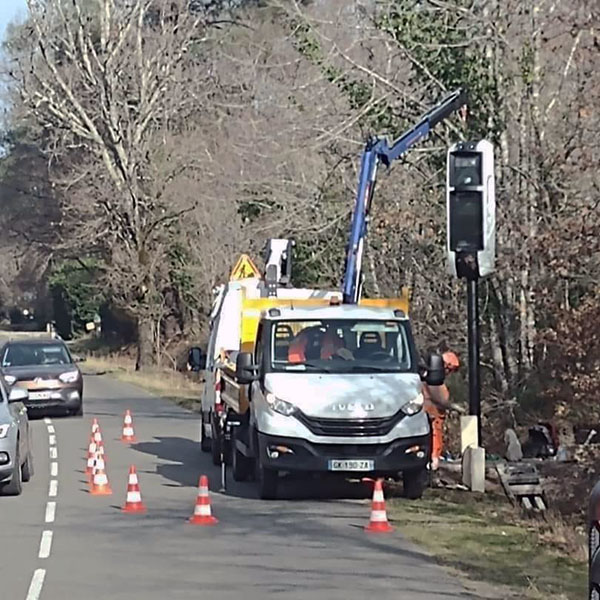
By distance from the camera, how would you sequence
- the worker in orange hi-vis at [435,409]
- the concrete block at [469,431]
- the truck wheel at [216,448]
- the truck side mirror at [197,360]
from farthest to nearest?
the truck side mirror at [197,360], the truck wheel at [216,448], the worker in orange hi-vis at [435,409], the concrete block at [469,431]

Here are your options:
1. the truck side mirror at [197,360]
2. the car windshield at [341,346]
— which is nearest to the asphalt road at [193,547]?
the car windshield at [341,346]

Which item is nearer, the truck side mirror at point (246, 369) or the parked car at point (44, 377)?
the truck side mirror at point (246, 369)

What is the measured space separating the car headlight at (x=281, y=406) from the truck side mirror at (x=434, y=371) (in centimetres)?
176

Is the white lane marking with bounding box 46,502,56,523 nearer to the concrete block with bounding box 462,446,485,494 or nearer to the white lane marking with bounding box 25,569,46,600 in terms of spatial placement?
the white lane marking with bounding box 25,569,46,600

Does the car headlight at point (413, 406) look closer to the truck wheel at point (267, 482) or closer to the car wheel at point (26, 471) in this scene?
the truck wheel at point (267, 482)

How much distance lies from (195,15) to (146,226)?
787 centimetres

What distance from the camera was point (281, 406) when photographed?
16.1m

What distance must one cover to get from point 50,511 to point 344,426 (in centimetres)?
336

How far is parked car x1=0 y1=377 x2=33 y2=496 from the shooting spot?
1658cm

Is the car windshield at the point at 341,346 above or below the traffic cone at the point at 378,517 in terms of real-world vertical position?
above

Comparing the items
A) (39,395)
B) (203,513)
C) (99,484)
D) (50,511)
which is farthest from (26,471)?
(39,395)

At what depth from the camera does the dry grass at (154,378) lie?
39031mm

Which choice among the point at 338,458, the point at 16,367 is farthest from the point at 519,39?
the point at 16,367

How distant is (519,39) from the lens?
23891 mm
